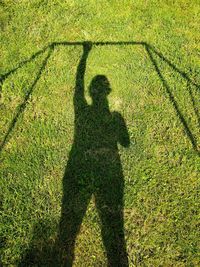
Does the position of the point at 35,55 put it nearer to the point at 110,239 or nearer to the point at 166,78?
the point at 166,78

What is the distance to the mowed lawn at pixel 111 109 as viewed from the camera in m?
5.59

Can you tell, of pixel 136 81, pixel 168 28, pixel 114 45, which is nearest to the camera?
pixel 136 81

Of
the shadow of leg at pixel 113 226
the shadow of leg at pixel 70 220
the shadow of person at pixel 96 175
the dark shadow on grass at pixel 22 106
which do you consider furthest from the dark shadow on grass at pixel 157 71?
the shadow of leg at pixel 113 226

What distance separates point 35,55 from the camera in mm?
8352

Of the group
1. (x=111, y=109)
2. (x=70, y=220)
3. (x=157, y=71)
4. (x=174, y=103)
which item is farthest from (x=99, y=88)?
(x=70, y=220)

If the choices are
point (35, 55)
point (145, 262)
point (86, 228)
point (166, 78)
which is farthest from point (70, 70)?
point (145, 262)

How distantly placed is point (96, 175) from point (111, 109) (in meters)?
1.70

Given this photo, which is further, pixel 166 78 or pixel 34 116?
pixel 166 78

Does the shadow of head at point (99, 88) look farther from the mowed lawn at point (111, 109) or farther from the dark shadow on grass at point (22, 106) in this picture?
the dark shadow on grass at point (22, 106)

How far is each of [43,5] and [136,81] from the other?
3902 mm

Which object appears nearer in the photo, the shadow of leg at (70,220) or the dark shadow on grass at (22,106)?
the shadow of leg at (70,220)

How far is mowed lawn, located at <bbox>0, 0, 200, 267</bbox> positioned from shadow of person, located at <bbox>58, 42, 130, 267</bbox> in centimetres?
12

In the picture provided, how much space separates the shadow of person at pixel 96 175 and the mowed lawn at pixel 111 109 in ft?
0.38

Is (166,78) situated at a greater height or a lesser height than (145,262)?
greater
